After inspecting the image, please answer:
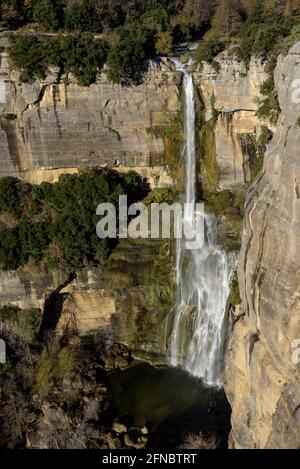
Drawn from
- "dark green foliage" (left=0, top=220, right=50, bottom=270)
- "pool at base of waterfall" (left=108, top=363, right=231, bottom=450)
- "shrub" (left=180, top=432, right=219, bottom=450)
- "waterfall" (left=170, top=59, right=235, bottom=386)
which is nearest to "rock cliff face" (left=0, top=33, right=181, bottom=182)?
"waterfall" (left=170, top=59, right=235, bottom=386)

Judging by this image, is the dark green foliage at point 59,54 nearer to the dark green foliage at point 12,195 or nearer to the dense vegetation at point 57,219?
the dense vegetation at point 57,219

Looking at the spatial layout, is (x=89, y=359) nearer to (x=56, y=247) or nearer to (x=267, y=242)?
(x=56, y=247)

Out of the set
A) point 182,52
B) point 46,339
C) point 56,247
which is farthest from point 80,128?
point 46,339

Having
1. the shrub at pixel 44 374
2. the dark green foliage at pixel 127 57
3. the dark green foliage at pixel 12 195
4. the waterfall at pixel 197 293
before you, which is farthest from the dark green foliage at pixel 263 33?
the shrub at pixel 44 374

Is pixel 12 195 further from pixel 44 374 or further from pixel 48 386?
pixel 48 386

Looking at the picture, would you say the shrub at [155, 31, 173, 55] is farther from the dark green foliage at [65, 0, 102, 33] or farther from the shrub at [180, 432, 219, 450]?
the shrub at [180, 432, 219, 450]

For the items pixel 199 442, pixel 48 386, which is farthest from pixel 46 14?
pixel 199 442
